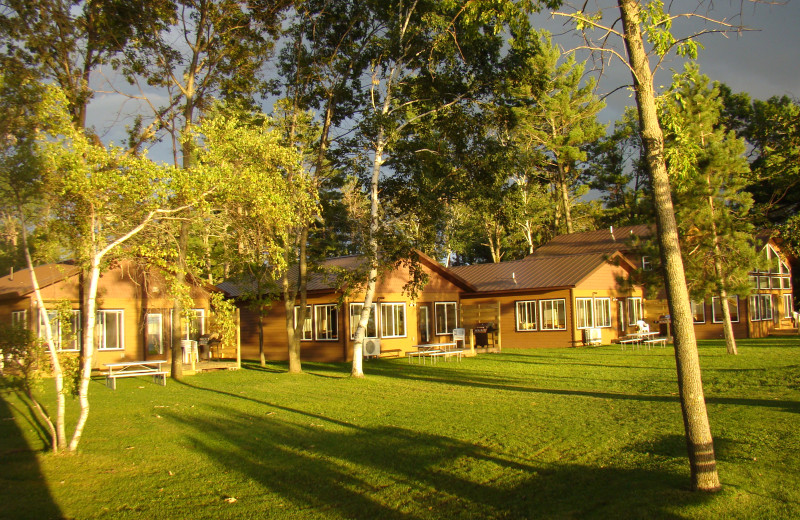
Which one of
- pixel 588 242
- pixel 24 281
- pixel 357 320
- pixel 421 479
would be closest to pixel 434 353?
pixel 357 320

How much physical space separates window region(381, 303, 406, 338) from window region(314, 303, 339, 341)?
79.5 inches

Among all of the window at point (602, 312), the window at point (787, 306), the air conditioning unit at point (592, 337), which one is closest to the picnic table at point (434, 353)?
the air conditioning unit at point (592, 337)

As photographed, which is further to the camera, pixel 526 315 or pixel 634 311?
pixel 634 311

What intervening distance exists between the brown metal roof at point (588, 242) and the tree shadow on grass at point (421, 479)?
2661cm

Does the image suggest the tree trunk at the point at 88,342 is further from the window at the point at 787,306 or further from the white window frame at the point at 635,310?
the window at the point at 787,306

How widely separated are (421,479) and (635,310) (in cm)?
2678

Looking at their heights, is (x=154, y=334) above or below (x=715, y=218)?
below

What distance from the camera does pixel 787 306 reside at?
3397 centimetres

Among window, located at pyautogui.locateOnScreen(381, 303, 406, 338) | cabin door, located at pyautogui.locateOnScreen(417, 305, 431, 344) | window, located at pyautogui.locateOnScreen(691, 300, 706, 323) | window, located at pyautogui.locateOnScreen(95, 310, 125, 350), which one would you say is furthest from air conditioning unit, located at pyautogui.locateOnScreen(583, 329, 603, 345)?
window, located at pyautogui.locateOnScreen(95, 310, 125, 350)

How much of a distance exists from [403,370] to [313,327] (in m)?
7.03

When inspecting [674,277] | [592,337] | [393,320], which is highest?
[674,277]

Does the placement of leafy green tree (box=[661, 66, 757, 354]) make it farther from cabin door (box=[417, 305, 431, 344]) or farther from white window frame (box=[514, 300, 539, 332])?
cabin door (box=[417, 305, 431, 344])

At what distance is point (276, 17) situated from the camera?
57.7 feet

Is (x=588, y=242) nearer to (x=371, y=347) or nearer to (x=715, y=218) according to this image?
(x=715, y=218)
